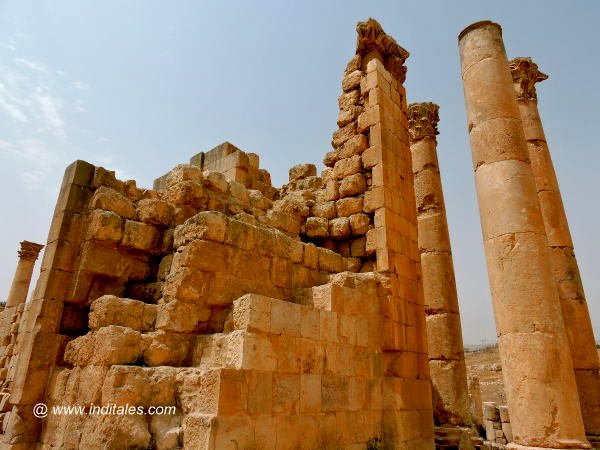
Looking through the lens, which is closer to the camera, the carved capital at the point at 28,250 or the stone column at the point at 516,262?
the stone column at the point at 516,262

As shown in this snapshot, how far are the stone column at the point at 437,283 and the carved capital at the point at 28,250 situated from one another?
65.6ft

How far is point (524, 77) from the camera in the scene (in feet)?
37.9

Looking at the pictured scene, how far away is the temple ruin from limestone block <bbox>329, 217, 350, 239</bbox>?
1.5 inches

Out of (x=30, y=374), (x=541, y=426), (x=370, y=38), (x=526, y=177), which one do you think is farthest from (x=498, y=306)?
(x=30, y=374)

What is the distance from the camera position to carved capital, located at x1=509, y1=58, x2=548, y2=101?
11516 mm

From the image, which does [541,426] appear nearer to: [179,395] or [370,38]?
[179,395]

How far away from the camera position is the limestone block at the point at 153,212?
527 cm

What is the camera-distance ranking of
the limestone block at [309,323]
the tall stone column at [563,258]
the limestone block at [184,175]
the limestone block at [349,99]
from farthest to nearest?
the tall stone column at [563,258] < the limestone block at [349,99] < the limestone block at [184,175] < the limestone block at [309,323]

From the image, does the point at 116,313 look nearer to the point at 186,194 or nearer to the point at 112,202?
the point at 112,202

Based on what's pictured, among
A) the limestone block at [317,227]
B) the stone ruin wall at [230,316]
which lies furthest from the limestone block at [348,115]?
the limestone block at [317,227]

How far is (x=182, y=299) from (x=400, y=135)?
491 cm

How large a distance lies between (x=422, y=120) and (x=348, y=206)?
25.2 feet

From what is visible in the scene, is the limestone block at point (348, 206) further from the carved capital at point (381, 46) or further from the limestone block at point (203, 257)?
the carved capital at point (381, 46)

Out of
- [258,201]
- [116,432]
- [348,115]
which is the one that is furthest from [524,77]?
[116,432]
